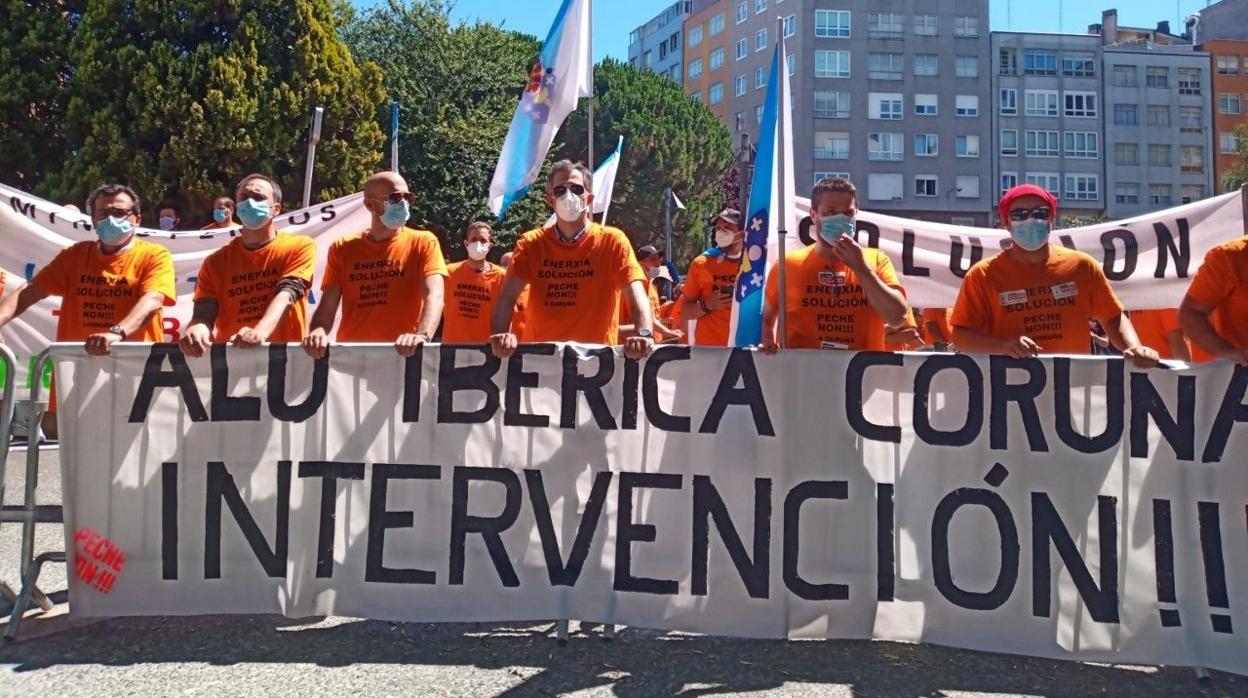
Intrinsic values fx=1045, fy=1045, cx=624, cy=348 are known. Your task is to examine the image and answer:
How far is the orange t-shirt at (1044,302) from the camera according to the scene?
14.5 ft

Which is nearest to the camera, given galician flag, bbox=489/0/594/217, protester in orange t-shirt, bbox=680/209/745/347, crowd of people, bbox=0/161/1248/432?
crowd of people, bbox=0/161/1248/432

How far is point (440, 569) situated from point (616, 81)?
44.7 metres

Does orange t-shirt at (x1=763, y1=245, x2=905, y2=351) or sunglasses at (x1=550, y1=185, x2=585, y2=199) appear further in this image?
sunglasses at (x1=550, y1=185, x2=585, y2=199)

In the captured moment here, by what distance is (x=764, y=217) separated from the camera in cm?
459

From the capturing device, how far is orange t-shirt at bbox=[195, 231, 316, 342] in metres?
4.98

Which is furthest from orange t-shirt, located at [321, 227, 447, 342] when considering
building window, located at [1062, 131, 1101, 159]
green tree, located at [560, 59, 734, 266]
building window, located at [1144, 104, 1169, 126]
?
building window, located at [1144, 104, 1169, 126]

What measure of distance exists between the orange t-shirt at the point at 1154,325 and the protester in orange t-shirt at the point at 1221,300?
3175 millimetres

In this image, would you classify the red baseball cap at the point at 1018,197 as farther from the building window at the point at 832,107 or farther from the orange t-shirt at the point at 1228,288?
the building window at the point at 832,107

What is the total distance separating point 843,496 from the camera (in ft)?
13.3

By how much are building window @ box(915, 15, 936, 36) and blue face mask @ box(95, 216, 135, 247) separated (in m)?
63.6

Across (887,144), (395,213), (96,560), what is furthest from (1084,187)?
(96,560)

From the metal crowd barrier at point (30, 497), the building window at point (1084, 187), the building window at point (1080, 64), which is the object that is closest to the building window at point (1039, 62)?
the building window at point (1080, 64)

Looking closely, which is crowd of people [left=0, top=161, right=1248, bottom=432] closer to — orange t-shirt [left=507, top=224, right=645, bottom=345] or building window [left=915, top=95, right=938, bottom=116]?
orange t-shirt [left=507, top=224, right=645, bottom=345]

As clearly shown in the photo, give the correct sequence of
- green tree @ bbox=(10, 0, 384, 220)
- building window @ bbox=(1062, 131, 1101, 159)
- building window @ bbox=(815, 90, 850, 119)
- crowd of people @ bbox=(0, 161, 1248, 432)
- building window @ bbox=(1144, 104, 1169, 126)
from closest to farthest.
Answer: crowd of people @ bbox=(0, 161, 1248, 432) < green tree @ bbox=(10, 0, 384, 220) < building window @ bbox=(815, 90, 850, 119) < building window @ bbox=(1062, 131, 1101, 159) < building window @ bbox=(1144, 104, 1169, 126)
